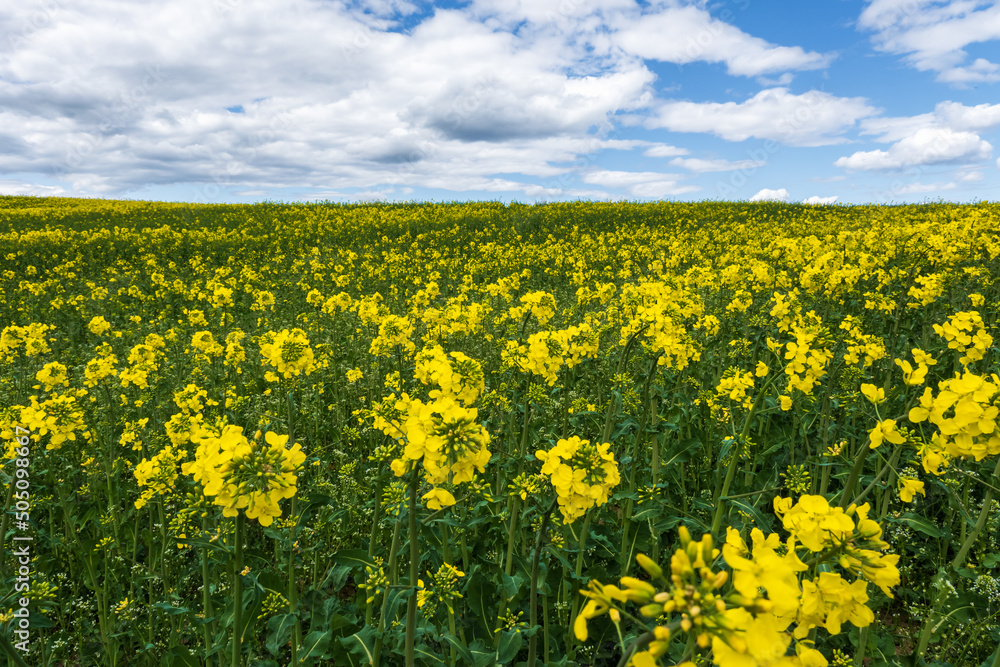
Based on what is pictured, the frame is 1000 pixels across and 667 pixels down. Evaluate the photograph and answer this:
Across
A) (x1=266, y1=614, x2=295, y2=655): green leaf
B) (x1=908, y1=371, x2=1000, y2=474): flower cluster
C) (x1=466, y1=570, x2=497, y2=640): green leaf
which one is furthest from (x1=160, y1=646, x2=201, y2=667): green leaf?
(x1=908, y1=371, x2=1000, y2=474): flower cluster

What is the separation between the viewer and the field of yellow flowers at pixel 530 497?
1863 mm

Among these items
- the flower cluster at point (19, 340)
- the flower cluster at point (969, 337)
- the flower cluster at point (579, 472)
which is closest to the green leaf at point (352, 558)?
the flower cluster at point (579, 472)

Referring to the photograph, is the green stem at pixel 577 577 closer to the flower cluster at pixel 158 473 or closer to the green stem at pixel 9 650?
the green stem at pixel 9 650

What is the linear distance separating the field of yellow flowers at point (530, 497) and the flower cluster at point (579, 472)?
0.04ft

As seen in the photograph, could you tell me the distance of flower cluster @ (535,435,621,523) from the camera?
195 cm

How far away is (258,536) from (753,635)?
4.04 metres

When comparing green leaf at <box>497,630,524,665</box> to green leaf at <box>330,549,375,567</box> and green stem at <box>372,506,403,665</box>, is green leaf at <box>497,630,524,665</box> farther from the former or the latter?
green leaf at <box>330,549,375,567</box>

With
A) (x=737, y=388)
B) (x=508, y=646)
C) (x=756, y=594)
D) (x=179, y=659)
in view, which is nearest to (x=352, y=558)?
(x=508, y=646)

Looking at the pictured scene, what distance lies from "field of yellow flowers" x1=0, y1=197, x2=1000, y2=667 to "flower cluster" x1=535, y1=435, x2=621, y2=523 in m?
0.01

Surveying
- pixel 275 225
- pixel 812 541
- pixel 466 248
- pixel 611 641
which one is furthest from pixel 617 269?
pixel 275 225

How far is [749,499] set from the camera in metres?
3.58

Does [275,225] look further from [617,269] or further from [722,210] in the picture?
[722,210]

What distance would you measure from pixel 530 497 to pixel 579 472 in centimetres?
136

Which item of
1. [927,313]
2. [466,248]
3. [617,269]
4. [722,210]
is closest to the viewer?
[927,313]
